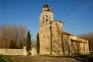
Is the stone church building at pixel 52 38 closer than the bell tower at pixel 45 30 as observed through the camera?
Yes

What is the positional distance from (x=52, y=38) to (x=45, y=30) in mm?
2634

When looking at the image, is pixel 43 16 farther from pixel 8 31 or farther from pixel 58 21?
pixel 8 31

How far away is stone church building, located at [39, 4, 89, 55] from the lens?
42781 millimetres

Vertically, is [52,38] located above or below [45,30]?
below

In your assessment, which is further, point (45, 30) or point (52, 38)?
point (45, 30)

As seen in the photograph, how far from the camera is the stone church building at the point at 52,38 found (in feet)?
140

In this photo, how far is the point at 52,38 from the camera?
4325 cm

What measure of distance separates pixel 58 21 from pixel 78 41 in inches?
392

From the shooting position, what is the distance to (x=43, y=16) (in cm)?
4525

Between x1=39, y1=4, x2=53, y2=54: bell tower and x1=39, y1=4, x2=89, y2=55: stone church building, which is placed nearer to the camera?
x1=39, y1=4, x2=89, y2=55: stone church building

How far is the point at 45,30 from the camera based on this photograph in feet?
144

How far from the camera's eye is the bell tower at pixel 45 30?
43.5 metres

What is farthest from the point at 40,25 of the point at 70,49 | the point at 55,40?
the point at 70,49

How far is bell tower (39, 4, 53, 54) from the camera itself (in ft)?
143
